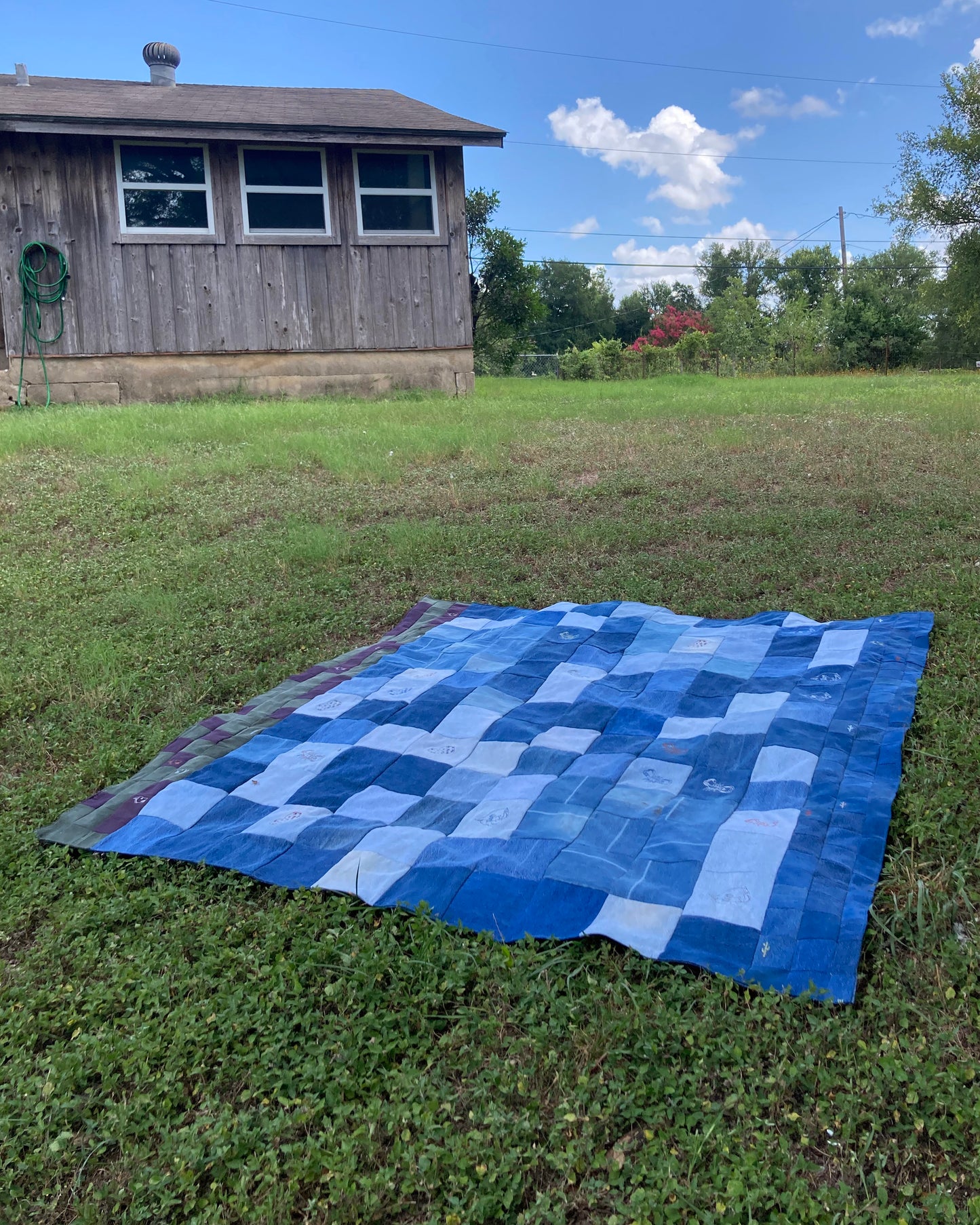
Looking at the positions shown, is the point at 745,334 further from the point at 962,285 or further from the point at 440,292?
the point at 440,292

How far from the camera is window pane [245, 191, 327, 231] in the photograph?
11.7m

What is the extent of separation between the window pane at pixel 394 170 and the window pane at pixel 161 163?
2011 mm

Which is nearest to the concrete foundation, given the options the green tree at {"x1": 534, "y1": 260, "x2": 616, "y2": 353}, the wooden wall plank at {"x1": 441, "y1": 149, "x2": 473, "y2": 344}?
the wooden wall plank at {"x1": 441, "y1": 149, "x2": 473, "y2": 344}

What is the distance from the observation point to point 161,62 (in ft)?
46.4

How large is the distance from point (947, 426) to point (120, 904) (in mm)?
8238

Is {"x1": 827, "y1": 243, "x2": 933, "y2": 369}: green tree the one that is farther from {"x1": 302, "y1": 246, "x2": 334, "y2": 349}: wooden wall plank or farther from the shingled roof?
{"x1": 302, "y1": 246, "x2": 334, "y2": 349}: wooden wall plank

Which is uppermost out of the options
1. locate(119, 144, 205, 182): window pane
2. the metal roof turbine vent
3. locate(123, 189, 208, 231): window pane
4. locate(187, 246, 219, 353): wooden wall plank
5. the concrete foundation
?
the metal roof turbine vent

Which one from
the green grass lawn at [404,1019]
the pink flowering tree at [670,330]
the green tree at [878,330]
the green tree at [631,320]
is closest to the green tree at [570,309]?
the green tree at [631,320]

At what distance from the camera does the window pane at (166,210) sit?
37.0 feet

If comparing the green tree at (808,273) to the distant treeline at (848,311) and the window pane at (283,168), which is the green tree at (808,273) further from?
the window pane at (283,168)

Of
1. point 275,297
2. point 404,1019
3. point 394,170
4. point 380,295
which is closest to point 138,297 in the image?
point 275,297

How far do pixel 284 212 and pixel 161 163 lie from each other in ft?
5.04

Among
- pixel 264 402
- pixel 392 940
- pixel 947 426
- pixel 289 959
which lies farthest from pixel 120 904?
pixel 264 402

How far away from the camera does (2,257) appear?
1087cm
